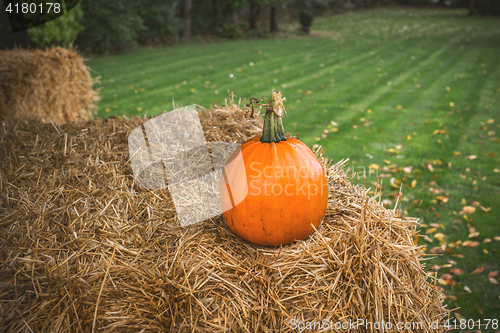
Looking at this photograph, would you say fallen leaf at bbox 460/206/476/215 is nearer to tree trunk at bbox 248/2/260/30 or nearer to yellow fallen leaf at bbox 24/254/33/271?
yellow fallen leaf at bbox 24/254/33/271

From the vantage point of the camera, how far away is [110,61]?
13906mm

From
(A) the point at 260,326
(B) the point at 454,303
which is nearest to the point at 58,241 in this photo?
(A) the point at 260,326

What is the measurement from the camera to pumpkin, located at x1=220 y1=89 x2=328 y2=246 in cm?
195

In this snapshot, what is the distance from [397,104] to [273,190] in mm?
7585

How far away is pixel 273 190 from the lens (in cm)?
195

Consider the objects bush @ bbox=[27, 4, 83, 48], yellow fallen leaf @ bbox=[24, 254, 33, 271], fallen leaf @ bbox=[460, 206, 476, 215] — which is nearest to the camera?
yellow fallen leaf @ bbox=[24, 254, 33, 271]

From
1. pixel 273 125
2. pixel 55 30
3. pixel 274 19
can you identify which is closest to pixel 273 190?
pixel 273 125

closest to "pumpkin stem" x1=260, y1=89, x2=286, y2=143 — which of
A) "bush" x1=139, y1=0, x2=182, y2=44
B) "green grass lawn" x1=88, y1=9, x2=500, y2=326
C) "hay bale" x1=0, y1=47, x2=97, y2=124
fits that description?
"green grass lawn" x1=88, y1=9, x2=500, y2=326

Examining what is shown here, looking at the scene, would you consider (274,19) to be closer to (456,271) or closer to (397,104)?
(397,104)

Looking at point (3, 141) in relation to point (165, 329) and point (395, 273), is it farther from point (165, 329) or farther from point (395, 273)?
point (395, 273)

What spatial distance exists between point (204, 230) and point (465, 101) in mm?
9009

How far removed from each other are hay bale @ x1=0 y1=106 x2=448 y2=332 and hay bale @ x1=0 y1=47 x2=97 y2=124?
3.36 meters

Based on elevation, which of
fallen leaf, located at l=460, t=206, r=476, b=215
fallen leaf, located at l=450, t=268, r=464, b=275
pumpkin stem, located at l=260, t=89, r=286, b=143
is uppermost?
pumpkin stem, located at l=260, t=89, r=286, b=143

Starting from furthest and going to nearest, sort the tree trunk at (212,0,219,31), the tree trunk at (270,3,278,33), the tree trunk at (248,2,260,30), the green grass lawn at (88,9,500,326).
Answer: the tree trunk at (212,0,219,31) < the tree trunk at (248,2,260,30) < the tree trunk at (270,3,278,33) < the green grass lawn at (88,9,500,326)
